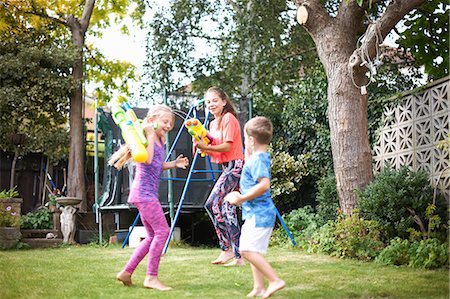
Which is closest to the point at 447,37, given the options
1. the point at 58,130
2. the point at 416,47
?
the point at 416,47

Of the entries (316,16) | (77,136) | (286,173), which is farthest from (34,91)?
(316,16)

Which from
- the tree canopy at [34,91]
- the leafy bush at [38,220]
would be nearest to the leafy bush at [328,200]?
the leafy bush at [38,220]

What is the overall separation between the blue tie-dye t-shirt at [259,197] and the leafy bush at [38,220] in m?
5.88

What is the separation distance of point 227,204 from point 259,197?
1350 mm

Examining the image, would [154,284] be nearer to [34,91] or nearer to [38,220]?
[38,220]

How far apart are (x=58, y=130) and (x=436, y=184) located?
6.48 meters

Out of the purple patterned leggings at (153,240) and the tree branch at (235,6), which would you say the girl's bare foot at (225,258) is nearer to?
the purple patterned leggings at (153,240)

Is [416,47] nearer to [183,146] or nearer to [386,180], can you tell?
[386,180]

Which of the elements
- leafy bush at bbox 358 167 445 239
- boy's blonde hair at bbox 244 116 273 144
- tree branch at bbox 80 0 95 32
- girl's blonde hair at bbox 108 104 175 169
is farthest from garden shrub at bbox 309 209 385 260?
tree branch at bbox 80 0 95 32

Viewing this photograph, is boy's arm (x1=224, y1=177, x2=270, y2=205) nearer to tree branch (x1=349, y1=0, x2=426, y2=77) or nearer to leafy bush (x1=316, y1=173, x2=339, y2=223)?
tree branch (x1=349, y1=0, x2=426, y2=77)

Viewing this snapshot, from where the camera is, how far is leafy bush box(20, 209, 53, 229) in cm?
860

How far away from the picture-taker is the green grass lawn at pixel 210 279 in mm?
3688

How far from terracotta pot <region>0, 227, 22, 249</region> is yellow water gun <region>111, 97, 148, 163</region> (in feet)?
14.2

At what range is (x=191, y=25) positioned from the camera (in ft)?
34.5
